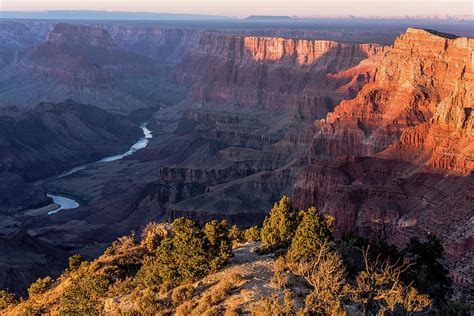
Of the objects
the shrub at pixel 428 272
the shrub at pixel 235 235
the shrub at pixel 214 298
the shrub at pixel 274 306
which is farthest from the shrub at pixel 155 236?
the shrub at pixel 428 272

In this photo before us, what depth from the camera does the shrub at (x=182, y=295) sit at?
142 ft

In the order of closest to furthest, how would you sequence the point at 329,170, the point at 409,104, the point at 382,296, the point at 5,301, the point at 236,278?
1. the point at 382,296
2. the point at 236,278
3. the point at 5,301
4. the point at 329,170
5. the point at 409,104

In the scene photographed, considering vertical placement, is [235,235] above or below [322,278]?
below

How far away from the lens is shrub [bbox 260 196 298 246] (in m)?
53.3

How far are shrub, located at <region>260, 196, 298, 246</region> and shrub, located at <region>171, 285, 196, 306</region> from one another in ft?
33.5

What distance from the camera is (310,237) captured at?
48.2 metres

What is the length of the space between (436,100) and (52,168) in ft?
333

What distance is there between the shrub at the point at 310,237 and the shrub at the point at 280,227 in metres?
3.30

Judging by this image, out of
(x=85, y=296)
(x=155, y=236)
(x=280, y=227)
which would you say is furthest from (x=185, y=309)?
(x=155, y=236)

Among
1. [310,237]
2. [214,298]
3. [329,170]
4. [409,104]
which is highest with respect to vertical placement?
[310,237]

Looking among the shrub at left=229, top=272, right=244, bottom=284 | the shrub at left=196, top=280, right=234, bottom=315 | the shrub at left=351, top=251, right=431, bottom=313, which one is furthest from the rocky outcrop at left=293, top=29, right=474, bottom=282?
the shrub at left=196, top=280, right=234, bottom=315

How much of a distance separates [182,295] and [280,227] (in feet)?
41.5

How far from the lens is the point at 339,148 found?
130125mm

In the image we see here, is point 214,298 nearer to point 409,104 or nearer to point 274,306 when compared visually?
point 274,306
